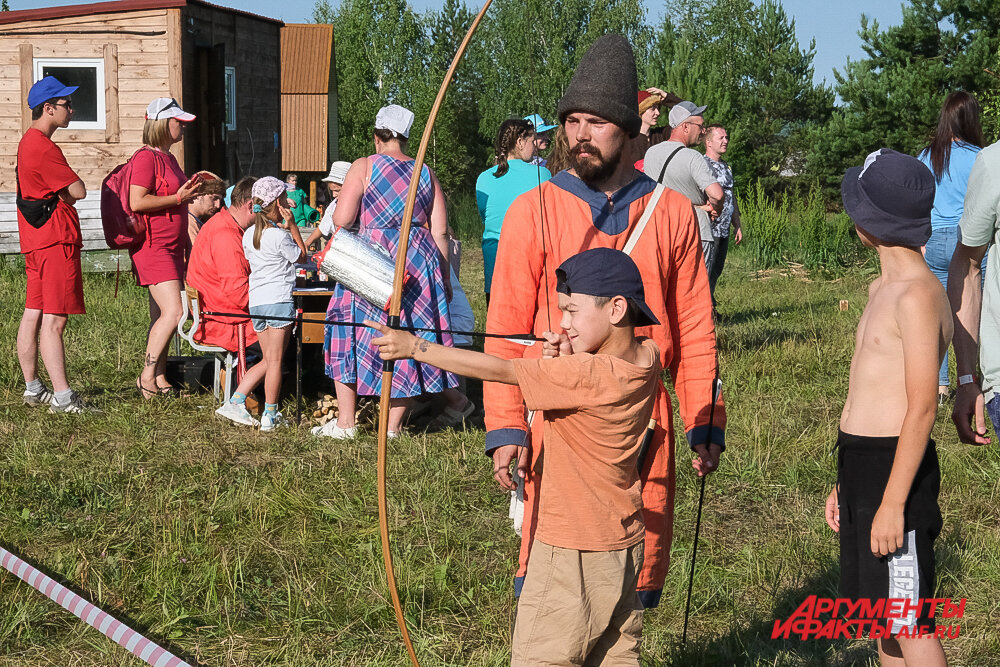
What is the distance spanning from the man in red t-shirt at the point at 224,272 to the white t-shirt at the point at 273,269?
0.63 ft

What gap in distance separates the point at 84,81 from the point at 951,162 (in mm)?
11242

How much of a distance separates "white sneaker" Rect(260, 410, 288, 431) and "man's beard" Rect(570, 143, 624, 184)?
4.06m

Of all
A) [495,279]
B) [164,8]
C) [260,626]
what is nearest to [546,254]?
[495,279]

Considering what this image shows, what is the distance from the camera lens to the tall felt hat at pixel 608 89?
9.24ft

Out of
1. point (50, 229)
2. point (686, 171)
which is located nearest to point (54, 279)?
point (50, 229)

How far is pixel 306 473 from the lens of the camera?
5488 millimetres

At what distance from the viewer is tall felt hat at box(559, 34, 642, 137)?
2816 mm

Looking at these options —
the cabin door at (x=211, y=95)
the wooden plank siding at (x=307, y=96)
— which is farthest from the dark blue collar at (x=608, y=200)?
the wooden plank siding at (x=307, y=96)

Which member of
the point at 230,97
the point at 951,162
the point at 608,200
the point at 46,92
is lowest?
the point at 608,200

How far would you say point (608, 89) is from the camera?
111 inches

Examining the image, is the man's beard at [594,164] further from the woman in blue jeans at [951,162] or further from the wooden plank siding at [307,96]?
the wooden plank siding at [307,96]

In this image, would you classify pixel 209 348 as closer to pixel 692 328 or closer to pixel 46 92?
pixel 46 92

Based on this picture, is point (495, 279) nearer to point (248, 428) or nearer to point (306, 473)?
point (306, 473)

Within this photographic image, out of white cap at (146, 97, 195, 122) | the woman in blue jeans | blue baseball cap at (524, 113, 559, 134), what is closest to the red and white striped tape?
white cap at (146, 97, 195, 122)
